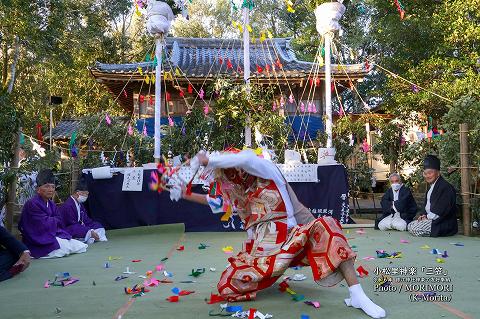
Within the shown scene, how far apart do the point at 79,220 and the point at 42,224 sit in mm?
1185

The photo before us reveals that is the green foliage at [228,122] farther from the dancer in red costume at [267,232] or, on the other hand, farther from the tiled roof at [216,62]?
the dancer in red costume at [267,232]

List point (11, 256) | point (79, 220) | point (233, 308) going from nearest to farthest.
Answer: point (233, 308), point (11, 256), point (79, 220)

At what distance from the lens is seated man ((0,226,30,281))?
13.4 feet

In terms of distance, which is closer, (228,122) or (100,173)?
(100,173)

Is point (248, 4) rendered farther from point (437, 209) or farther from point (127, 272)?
point (127, 272)

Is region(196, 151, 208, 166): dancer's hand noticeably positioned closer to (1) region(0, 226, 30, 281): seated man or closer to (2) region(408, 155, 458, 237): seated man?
(1) region(0, 226, 30, 281): seated man

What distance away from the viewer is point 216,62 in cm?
1278

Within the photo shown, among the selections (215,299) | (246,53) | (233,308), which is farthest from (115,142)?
(233,308)

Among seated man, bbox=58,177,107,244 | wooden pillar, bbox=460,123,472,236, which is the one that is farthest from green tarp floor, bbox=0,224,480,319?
wooden pillar, bbox=460,123,472,236

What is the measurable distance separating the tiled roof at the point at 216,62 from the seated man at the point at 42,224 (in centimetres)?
544

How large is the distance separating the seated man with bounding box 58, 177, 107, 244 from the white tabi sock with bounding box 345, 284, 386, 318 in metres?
4.36

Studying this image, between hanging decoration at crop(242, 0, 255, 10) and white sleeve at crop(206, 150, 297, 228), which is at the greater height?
hanging decoration at crop(242, 0, 255, 10)

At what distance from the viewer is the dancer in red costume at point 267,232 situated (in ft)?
9.41

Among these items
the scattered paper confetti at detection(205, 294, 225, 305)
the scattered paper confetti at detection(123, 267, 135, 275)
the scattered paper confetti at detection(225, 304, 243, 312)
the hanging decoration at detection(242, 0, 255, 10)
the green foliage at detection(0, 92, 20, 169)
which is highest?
A: the hanging decoration at detection(242, 0, 255, 10)
